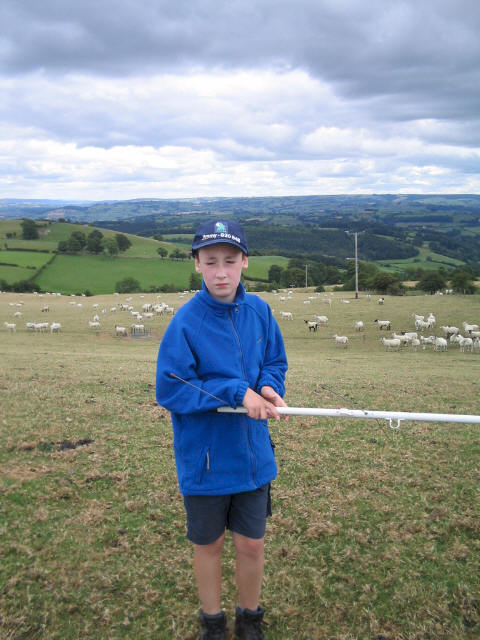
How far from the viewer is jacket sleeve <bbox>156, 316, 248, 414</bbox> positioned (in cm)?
299

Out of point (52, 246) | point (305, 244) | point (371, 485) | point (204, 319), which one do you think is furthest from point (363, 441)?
point (305, 244)

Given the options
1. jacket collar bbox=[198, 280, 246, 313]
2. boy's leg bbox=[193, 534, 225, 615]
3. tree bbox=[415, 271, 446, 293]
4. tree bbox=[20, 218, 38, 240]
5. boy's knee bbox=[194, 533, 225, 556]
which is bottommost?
tree bbox=[415, 271, 446, 293]

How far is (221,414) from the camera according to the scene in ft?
10.4

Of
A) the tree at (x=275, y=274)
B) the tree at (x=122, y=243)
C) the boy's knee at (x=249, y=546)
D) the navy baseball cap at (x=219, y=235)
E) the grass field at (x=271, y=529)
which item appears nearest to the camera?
the navy baseball cap at (x=219, y=235)

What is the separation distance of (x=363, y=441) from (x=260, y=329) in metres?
5.02

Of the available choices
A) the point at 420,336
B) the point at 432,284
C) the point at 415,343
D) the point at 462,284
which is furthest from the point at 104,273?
the point at 415,343

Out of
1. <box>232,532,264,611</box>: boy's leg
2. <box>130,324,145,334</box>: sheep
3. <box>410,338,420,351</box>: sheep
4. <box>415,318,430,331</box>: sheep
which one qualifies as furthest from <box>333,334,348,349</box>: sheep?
<box>232,532,264,611</box>: boy's leg

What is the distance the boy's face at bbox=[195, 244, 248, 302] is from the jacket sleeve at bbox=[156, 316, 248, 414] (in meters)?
0.38

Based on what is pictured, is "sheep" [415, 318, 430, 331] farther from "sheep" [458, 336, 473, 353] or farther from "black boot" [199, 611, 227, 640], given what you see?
"black boot" [199, 611, 227, 640]

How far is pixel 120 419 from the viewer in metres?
8.64

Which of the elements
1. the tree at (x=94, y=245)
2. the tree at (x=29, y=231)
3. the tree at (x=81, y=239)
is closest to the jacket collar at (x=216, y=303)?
the tree at (x=94, y=245)

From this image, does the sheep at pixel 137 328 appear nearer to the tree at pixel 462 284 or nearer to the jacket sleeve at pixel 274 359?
the jacket sleeve at pixel 274 359

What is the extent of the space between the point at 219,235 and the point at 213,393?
1.14 meters

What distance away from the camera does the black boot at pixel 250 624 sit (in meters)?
3.48
